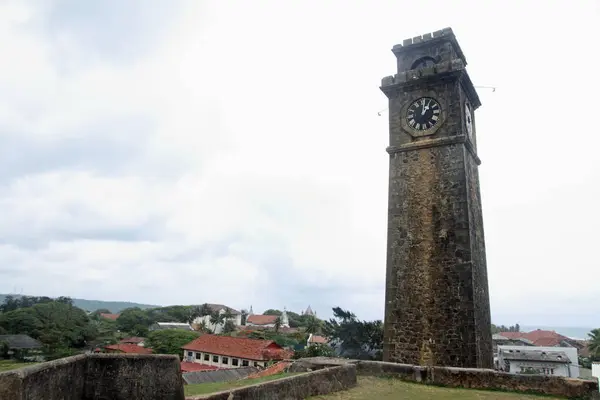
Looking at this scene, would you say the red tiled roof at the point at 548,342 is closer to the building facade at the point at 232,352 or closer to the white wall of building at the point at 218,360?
the building facade at the point at 232,352

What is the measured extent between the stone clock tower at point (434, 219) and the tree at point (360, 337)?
8.76 metres

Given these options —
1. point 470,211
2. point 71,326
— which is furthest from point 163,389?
point 71,326

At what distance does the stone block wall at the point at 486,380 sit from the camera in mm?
8609

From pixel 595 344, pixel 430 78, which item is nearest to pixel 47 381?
pixel 430 78

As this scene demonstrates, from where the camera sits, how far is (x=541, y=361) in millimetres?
37125

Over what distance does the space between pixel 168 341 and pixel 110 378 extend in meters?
56.5

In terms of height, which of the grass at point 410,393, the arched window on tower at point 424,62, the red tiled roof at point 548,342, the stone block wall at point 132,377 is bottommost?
the red tiled roof at point 548,342

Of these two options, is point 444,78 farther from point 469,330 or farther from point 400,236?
point 469,330

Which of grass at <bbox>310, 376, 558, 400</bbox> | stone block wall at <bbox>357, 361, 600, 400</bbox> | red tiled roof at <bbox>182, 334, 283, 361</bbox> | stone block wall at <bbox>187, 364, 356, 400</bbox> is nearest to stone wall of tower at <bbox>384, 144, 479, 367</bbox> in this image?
stone block wall at <bbox>357, 361, 600, 400</bbox>

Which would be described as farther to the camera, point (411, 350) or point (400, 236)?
point (400, 236)

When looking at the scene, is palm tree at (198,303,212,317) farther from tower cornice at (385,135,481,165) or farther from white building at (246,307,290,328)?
tower cornice at (385,135,481,165)

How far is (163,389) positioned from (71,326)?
71324 millimetres

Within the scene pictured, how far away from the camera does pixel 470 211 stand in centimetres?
1476

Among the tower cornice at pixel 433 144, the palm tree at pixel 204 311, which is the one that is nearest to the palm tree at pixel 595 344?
the tower cornice at pixel 433 144
